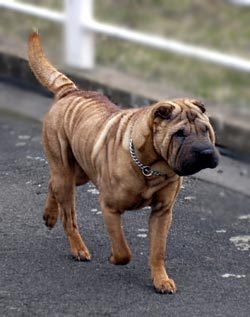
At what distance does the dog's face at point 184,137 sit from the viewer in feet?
16.3

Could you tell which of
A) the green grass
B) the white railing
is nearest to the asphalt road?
the white railing

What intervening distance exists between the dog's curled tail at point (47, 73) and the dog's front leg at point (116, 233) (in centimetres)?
82

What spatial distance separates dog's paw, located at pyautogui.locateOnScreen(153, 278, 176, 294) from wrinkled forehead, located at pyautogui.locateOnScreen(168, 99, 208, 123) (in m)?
0.83

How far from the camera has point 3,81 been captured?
30.3ft

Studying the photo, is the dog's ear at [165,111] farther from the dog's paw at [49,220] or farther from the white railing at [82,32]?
the white railing at [82,32]

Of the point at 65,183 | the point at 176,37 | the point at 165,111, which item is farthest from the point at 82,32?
the point at 165,111

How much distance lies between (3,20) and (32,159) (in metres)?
3.36

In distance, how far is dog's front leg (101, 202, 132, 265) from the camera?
539cm

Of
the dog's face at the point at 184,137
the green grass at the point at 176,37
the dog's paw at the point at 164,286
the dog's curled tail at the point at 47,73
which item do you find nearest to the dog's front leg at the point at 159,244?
the dog's paw at the point at 164,286

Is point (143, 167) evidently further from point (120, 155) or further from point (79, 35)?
point (79, 35)

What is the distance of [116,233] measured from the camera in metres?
5.40

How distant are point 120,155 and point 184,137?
0.42m

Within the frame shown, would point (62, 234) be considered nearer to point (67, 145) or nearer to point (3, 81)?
point (67, 145)

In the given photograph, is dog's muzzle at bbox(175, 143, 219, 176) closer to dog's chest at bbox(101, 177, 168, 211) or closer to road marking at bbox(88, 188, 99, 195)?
dog's chest at bbox(101, 177, 168, 211)
